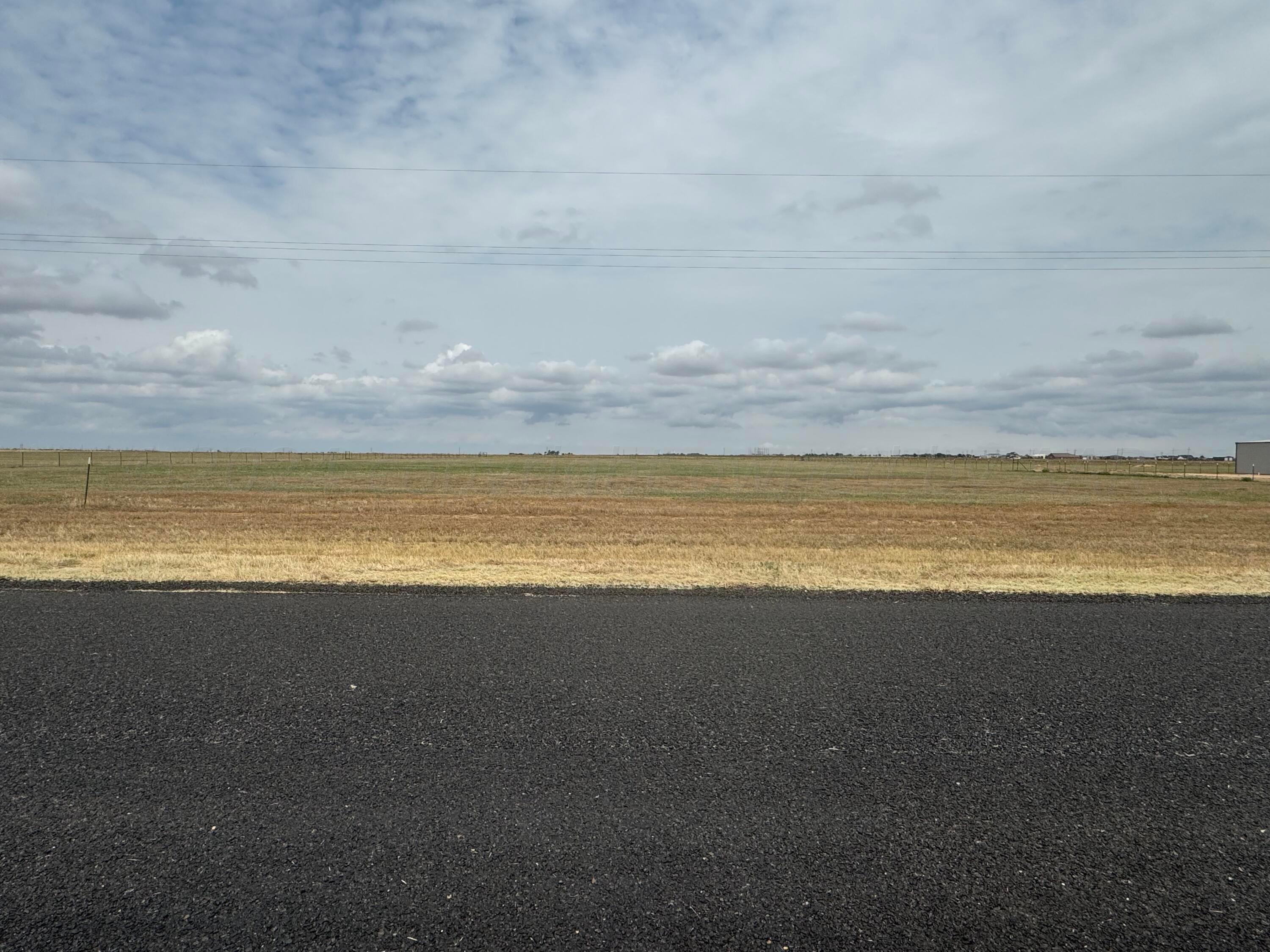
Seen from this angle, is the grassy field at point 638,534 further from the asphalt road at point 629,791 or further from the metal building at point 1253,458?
the metal building at point 1253,458

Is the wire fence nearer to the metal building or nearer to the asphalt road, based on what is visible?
the metal building

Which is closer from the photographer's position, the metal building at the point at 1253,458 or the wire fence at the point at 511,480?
the wire fence at the point at 511,480

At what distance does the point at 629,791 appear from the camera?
5.05 meters

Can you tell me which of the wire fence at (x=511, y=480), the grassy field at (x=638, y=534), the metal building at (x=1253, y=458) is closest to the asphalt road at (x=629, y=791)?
the grassy field at (x=638, y=534)

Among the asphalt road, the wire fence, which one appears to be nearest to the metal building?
the wire fence

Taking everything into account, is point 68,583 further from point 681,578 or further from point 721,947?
point 721,947

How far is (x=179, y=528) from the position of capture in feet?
77.6

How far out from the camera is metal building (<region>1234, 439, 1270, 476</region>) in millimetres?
84062

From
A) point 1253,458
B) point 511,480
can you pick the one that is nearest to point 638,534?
A: point 511,480

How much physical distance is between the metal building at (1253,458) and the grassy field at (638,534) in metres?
33.8

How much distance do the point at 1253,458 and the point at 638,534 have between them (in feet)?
290

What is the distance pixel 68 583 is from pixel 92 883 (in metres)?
10.1

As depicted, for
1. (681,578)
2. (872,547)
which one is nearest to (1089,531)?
(872,547)

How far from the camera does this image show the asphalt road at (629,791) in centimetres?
376
